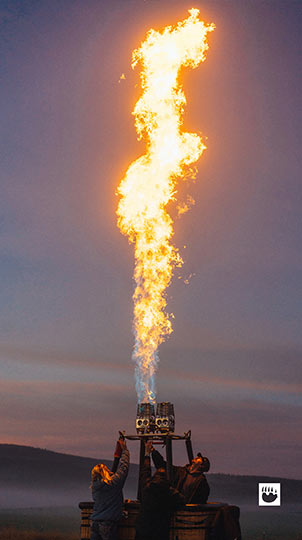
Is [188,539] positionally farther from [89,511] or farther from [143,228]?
[143,228]

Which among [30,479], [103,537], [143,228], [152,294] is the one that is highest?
[30,479]

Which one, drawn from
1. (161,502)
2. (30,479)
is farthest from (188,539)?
(30,479)

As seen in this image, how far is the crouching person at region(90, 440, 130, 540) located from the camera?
15656 mm

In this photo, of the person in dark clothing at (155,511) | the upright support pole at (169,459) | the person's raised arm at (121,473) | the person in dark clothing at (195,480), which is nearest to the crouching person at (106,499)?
the person's raised arm at (121,473)

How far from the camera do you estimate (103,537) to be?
1598cm

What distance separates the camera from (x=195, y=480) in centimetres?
1802

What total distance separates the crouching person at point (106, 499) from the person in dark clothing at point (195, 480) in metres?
2.25

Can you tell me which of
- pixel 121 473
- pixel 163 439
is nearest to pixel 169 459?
pixel 163 439

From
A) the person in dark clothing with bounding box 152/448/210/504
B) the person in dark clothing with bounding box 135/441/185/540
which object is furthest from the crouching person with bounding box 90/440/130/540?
the person in dark clothing with bounding box 152/448/210/504

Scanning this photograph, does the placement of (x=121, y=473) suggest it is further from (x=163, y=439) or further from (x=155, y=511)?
(x=163, y=439)

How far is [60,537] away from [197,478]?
44853mm

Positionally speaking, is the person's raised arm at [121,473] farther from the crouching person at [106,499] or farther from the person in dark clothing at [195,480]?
the person in dark clothing at [195,480]

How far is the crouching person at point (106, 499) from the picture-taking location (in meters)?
15.7

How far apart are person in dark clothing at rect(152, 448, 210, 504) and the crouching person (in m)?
2.25
